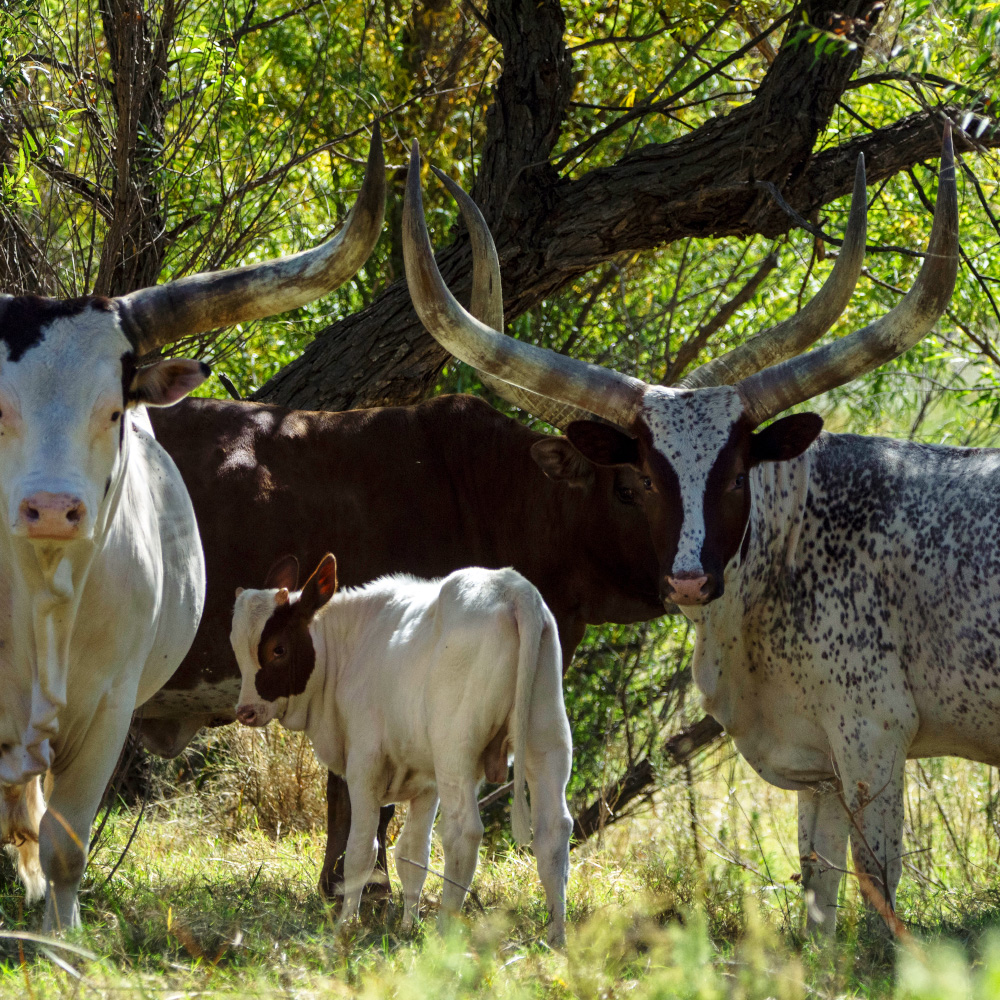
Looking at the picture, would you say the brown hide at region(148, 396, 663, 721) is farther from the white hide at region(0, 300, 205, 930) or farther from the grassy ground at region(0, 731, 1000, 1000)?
the white hide at region(0, 300, 205, 930)

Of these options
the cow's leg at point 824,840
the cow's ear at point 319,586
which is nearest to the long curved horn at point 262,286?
the cow's ear at point 319,586

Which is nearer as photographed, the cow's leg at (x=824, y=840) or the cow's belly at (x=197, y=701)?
the cow's leg at (x=824, y=840)

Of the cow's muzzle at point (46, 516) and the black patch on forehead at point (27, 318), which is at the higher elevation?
the black patch on forehead at point (27, 318)

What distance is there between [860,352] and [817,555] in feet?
2.49

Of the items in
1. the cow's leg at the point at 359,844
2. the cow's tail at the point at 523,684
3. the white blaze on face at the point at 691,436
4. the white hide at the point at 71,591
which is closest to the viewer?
the white hide at the point at 71,591

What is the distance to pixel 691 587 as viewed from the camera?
447cm

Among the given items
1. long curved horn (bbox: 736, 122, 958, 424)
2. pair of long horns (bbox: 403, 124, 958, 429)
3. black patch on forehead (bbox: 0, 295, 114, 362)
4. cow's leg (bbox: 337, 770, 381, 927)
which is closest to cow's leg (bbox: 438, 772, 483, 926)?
cow's leg (bbox: 337, 770, 381, 927)

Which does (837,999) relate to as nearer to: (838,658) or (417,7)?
(838,658)

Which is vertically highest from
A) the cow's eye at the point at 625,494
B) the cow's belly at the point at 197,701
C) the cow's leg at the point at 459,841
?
the cow's eye at the point at 625,494

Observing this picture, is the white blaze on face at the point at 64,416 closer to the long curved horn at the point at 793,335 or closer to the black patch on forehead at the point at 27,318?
the black patch on forehead at the point at 27,318

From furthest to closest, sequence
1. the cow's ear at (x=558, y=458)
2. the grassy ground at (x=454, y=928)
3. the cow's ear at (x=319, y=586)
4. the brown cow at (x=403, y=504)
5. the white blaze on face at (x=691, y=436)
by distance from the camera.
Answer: the brown cow at (x=403, y=504)
the cow's ear at (x=558, y=458)
the cow's ear at (x=319, y=586)
the white blaze on face at (x=691, y=436)
the grassy ground at (x=454, y=928)

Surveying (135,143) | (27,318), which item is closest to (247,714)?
(27,318)

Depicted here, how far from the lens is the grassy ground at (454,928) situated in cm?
321

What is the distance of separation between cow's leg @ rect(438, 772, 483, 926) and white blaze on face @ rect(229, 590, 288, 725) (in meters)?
0.97
